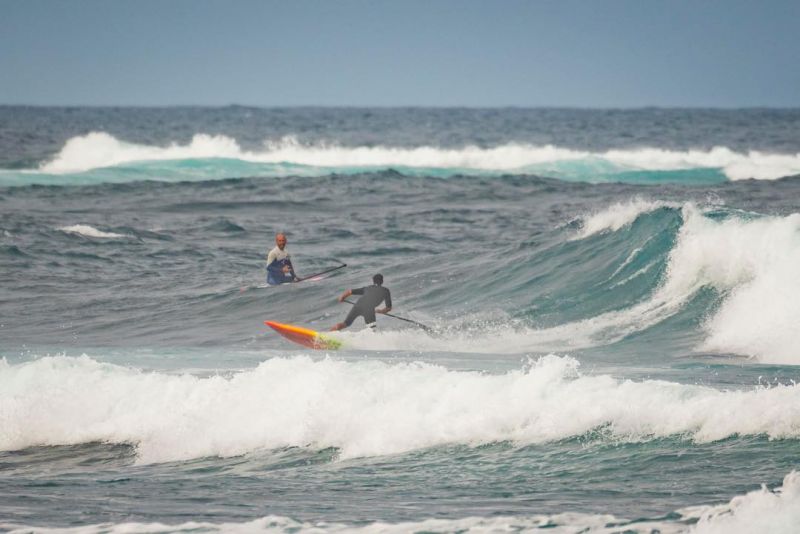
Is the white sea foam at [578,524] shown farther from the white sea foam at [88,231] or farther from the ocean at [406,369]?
the white sea foam at [88,231]

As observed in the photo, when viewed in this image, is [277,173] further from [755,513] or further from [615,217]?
[755,513]

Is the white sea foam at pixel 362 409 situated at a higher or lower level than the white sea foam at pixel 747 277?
lower

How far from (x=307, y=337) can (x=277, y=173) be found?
36.3 m

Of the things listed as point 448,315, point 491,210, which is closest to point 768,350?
point 448,315

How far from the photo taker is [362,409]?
38.6 ft

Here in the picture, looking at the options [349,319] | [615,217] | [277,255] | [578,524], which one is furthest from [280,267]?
[578,524]

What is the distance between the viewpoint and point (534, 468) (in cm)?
1010

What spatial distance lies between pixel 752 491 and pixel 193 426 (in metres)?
5.62

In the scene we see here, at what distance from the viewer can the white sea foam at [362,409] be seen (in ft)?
35.1

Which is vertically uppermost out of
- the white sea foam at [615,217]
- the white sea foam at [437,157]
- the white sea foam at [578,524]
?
the white sea foam at [437,157]

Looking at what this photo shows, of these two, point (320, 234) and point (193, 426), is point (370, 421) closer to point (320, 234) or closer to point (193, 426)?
point (193, 426)

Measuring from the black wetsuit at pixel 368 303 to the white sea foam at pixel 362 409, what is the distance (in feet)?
15.4

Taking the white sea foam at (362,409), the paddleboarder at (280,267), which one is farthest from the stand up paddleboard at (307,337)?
the white sea foam at (362,409)

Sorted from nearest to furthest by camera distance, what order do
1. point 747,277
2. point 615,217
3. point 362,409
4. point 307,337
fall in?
point 362,409 < point 307,337 < point 747,277 < point 615,217
